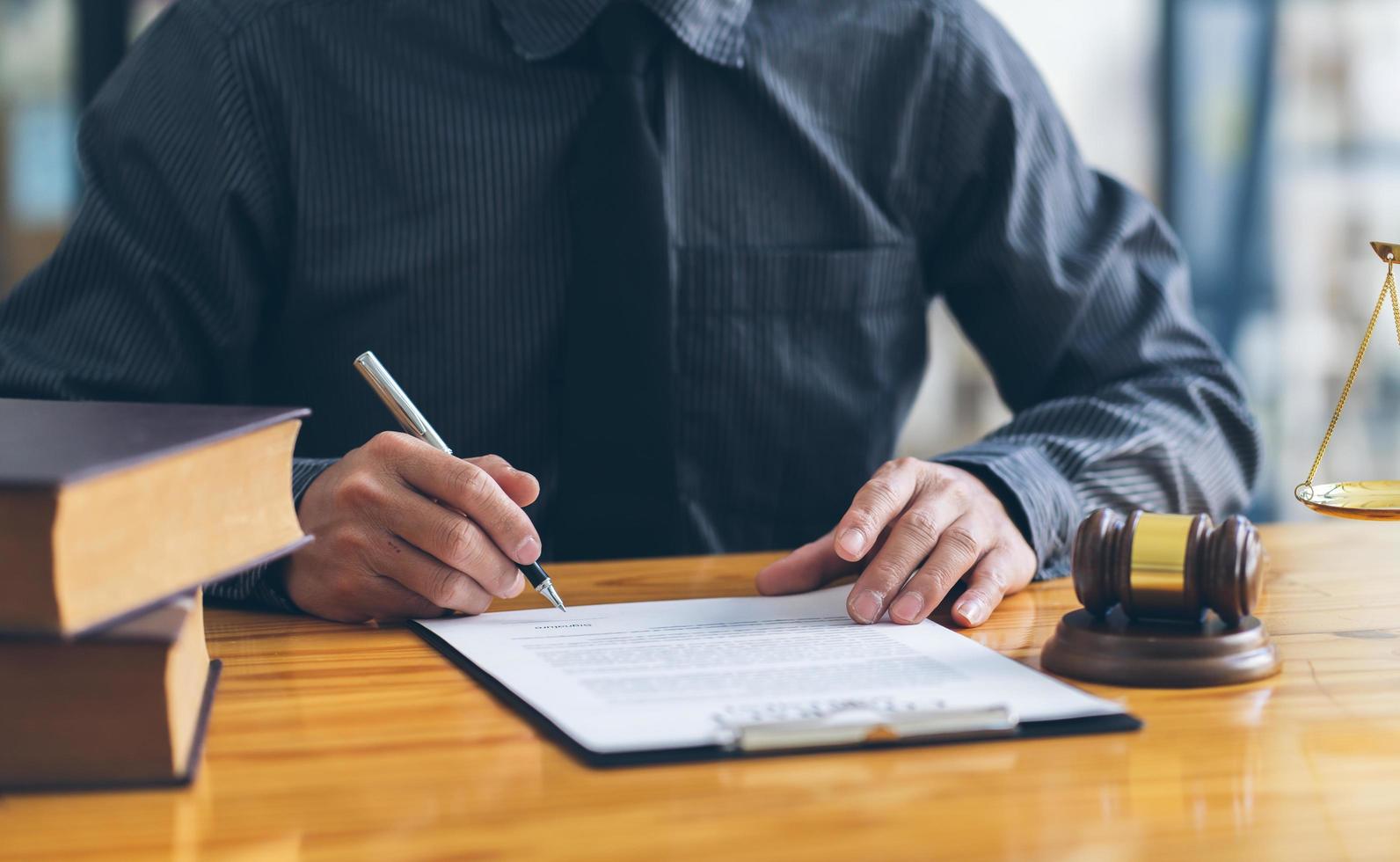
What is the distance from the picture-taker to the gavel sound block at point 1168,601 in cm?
72

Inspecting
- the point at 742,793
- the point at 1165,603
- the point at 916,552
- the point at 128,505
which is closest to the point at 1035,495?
the point at 916,552

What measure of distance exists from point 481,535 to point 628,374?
464 mm

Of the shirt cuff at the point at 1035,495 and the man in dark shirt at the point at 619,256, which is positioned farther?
the man in dark shirt at the point at 619,256

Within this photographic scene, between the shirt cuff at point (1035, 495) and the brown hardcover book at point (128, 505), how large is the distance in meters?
0.56

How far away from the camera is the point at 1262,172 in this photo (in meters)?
3.81

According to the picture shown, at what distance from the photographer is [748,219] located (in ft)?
4.60

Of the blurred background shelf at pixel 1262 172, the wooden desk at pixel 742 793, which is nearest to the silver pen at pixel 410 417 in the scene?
the wooden desk at pixel 742 793

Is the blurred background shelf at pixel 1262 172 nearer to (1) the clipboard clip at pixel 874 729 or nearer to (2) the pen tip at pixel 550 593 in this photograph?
(2) the pen tip at pixel 550 593

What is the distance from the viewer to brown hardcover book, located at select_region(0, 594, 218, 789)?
0.58 metres

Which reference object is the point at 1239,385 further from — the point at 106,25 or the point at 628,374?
the point at 106,25

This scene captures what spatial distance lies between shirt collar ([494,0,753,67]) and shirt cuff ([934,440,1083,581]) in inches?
20.2

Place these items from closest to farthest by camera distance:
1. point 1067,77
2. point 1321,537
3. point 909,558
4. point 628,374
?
point 909,558, point 1321,537, point 628,374, point 1067,77

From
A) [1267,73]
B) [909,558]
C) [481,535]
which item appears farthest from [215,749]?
[1267,73]

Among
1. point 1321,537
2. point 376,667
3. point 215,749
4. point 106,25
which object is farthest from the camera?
point 106,25
